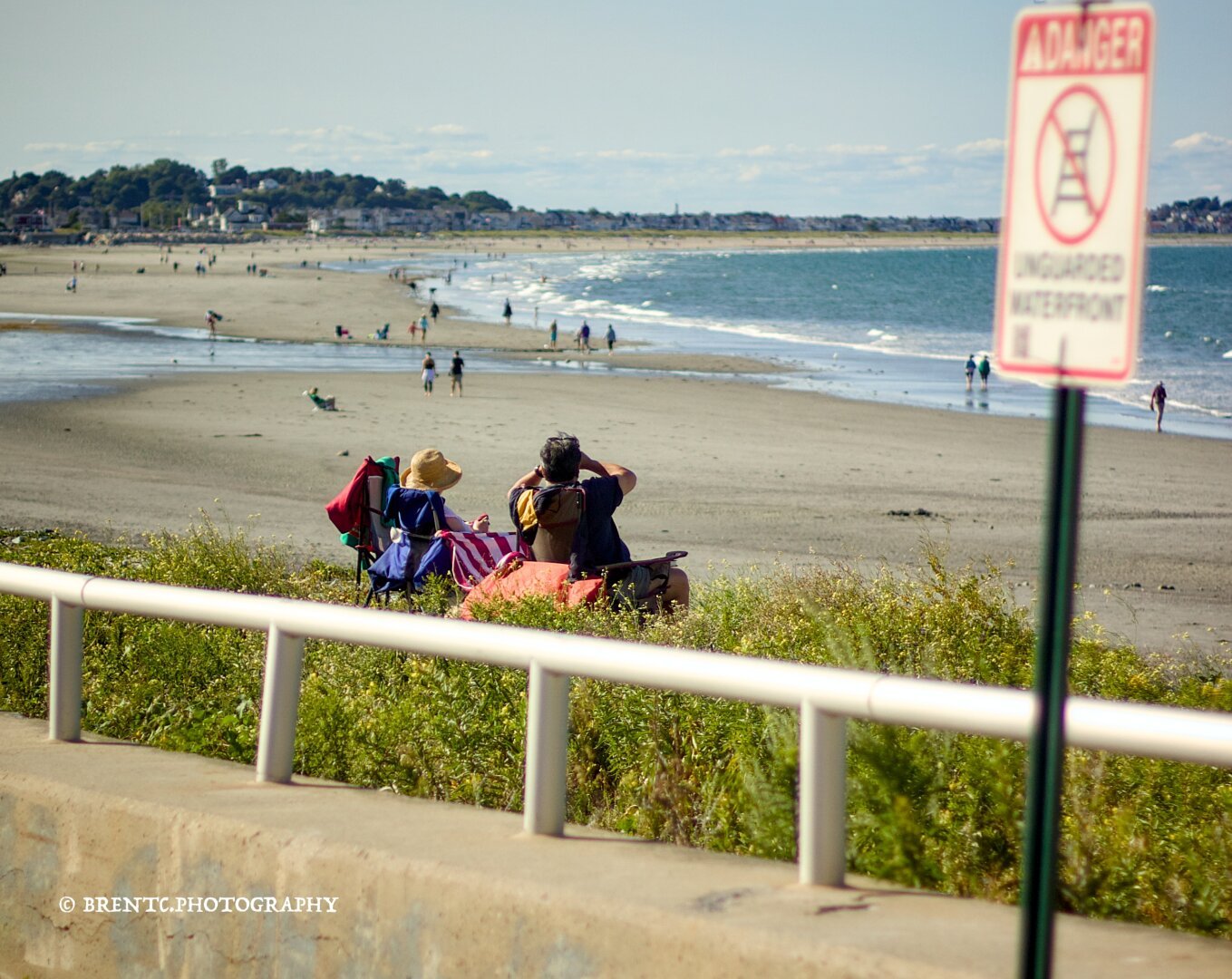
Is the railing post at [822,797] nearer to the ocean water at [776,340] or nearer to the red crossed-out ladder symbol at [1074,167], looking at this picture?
the red crossed-out ladder symbol at [1074,167]

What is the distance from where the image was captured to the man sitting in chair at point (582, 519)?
25.2 feet

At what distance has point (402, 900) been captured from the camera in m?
3.11

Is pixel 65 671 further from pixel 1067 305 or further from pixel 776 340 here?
pixel 776 340

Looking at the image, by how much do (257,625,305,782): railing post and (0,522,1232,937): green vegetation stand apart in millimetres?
578

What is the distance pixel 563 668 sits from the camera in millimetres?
3211

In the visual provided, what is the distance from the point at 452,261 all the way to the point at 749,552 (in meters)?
143

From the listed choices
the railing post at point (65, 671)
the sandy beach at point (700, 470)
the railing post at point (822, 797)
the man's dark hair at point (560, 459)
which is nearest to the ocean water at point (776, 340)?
the sandy beach at point (700, 470)

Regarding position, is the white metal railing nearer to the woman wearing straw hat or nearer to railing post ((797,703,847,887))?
railing post ((797,703,847,887))

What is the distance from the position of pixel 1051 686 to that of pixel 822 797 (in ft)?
3.56

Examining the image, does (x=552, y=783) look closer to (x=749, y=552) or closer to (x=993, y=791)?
(x=993, y=791)

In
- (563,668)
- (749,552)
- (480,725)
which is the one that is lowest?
(749,552)

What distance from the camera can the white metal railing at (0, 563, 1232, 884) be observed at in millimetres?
2631

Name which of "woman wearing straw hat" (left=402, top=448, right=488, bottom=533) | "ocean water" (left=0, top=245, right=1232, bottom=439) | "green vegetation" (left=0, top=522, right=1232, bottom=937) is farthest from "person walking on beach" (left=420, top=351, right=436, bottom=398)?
"green vegetation" (left=0, top=522, right=1232, bottom=937)

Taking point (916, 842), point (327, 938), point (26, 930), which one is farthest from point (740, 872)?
point (26, 930)
